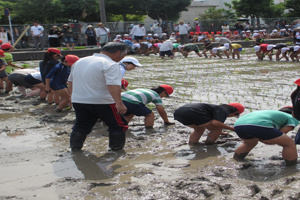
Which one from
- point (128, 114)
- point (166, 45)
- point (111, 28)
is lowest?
point (128, 114)

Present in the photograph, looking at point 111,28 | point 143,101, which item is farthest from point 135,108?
point 111,28

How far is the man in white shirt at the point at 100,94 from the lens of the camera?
13.5 feet

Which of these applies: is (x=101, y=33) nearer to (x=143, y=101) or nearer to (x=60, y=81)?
(x=60, y=81)

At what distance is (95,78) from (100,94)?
21 cm

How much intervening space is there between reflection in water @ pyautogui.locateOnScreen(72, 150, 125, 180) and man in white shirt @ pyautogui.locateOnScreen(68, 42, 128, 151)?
18 cm

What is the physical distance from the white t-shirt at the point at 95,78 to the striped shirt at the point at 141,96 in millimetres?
1168

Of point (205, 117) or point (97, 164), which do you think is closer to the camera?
point (97, 164)

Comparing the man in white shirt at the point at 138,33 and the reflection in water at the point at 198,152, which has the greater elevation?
the man in white shirt at the point at 138,33

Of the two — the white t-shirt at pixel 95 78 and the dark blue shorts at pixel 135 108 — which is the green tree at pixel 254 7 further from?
the white t-shirt at pixel 95 78

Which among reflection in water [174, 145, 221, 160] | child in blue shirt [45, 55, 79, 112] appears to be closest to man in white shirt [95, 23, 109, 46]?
child in blue shirt [45, 55, 79, 112]

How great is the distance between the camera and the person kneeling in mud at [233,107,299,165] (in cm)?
378

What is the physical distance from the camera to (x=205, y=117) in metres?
4.66

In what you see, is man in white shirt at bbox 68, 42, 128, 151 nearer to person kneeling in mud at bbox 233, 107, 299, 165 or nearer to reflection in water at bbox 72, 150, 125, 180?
reflection in water at bbox 72, 150, 125, 180

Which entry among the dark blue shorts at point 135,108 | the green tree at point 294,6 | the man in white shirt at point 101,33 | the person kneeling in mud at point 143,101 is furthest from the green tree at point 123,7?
the dark blue shorts at point 135,108
